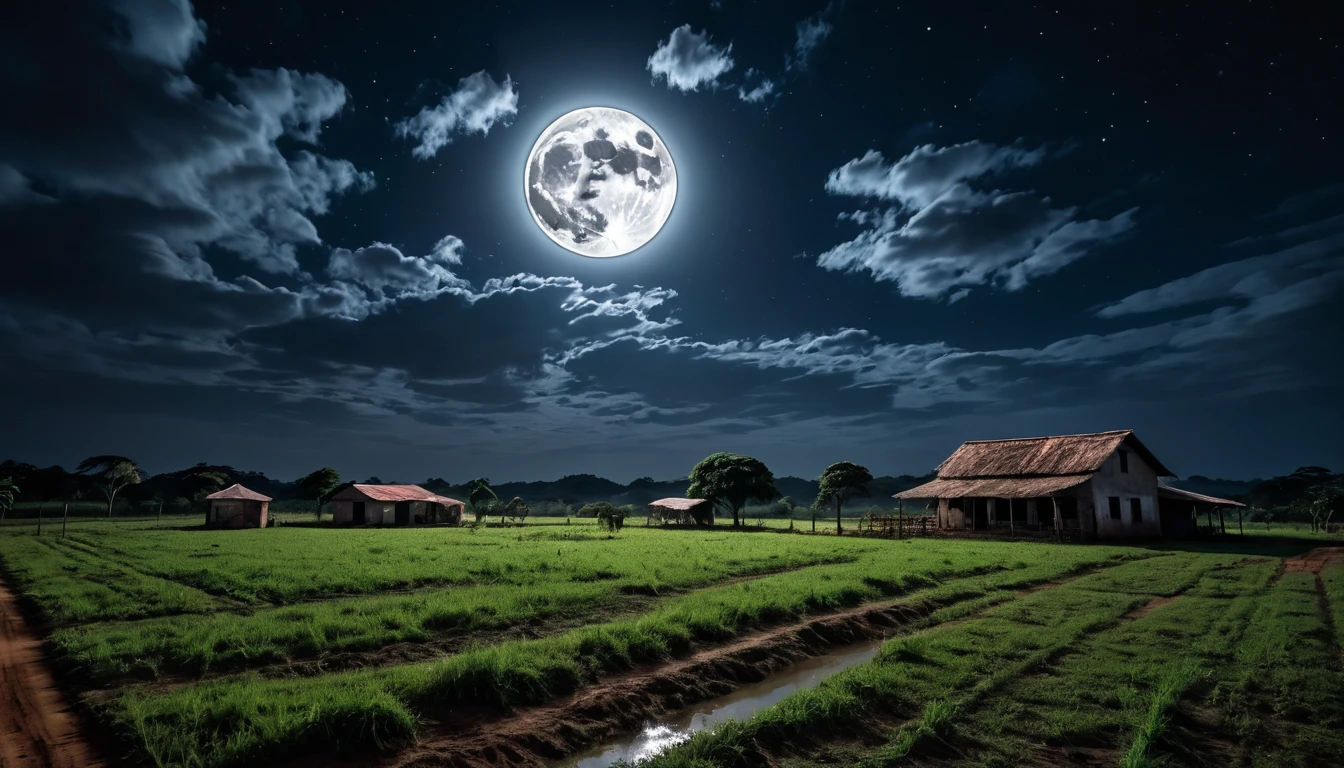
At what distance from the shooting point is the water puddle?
7.84 m

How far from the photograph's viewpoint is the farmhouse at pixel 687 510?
212 ft

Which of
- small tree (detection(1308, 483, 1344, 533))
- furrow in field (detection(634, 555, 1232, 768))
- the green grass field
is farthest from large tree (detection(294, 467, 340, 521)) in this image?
small tree (detection(1308, 483, 1344, 533))

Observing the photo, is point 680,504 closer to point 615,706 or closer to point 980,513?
point 980,513

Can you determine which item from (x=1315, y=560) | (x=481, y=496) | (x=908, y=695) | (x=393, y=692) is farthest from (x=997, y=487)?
(x=481, y=496)

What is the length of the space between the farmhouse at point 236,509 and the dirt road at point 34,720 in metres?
51.6

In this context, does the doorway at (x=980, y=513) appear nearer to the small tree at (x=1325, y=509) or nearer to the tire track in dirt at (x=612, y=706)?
the small tree at (x=1325, y=509)

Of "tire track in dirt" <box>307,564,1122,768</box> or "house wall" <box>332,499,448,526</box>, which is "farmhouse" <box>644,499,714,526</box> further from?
"tire track in dirt" <box>307,564,1122,768</box>

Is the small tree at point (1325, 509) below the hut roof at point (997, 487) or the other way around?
below

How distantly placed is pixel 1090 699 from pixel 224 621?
55.7 feet

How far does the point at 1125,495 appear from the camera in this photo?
1587 inches

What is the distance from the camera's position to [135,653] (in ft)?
35.1

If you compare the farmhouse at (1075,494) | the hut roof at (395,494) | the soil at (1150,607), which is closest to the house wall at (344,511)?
the hut roof at (395,494)

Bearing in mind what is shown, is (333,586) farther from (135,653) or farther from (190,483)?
(190,483)

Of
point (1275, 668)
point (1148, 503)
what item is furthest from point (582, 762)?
point (1148, 503)
